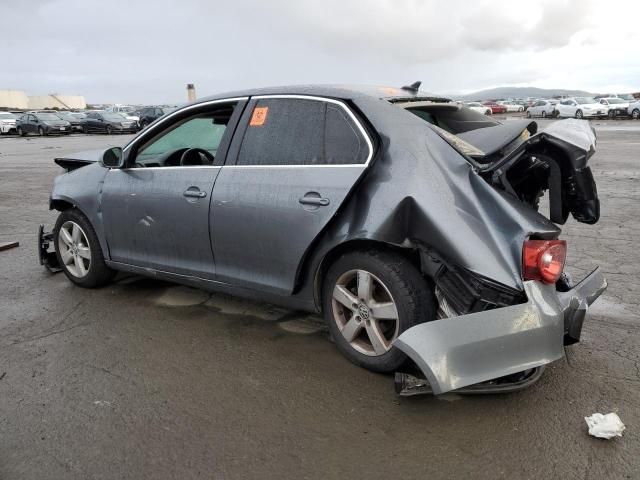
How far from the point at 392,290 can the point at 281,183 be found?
1.00 metres

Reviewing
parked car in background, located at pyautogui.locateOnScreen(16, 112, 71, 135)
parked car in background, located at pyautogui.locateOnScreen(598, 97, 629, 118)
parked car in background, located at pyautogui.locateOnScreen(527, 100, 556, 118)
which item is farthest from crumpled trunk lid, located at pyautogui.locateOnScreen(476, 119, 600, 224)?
parked car in background, located at pyautogui.locateOnScreen(527, 100, 556, 118)

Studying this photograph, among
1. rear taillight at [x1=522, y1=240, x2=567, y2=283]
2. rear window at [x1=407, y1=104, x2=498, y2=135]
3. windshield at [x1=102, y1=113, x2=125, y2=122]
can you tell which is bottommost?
rear taillight at [x1=522, y1=240, x2=567, y2=283]

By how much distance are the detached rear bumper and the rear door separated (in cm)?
Result: 95

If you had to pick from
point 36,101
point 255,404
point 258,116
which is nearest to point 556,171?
point 258,116

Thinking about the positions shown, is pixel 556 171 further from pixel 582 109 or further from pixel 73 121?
pixel 582 109

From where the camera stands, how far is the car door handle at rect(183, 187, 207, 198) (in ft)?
12.6

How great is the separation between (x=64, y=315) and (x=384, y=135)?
9.69 ft

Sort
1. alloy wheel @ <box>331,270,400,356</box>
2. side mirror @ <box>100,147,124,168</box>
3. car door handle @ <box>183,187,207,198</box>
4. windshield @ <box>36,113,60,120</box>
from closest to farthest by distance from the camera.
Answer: alloy wheel @ <box>331,270,400,356</box>, car door handle @ <box>183,187,207,198</box>, side mirror @ <box>100,147,124,168</box>, windshield @ <box>36,113,60,120</box>

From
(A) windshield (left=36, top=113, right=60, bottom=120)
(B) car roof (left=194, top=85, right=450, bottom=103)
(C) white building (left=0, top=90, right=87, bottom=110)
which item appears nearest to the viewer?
(B) car roof (left=194, top=85, right=450, bottom=103)

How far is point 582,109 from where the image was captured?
40.3 metres

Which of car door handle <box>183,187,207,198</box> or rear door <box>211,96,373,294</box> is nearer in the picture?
rear door <box>211,96,373,294</box>

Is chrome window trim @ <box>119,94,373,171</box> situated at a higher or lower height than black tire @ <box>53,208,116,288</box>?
higher

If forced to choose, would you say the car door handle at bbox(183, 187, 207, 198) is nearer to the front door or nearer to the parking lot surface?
the front door

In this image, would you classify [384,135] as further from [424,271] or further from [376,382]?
[376,382]
